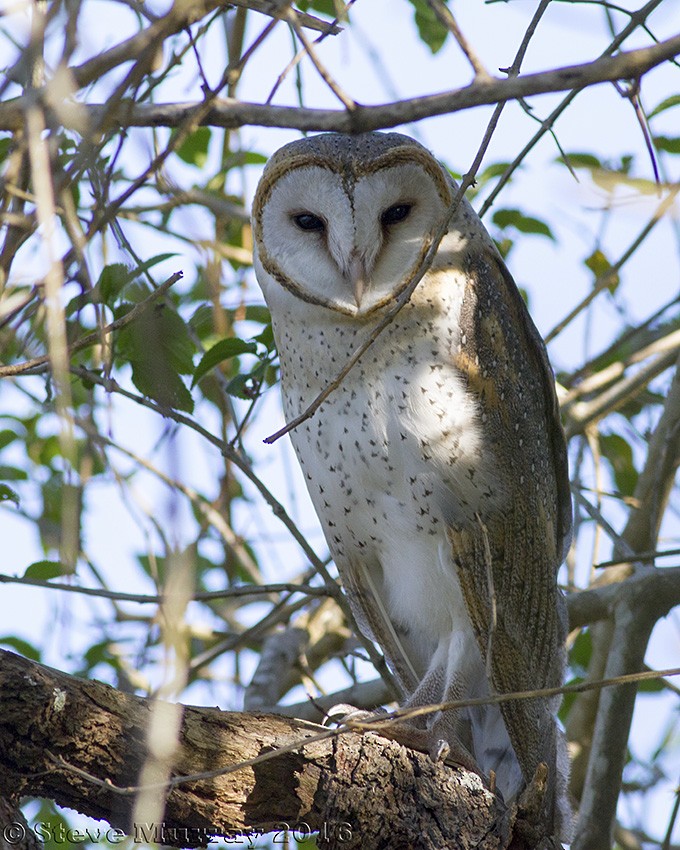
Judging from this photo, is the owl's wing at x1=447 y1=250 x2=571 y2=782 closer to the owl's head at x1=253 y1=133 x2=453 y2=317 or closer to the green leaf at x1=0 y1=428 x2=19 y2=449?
the owl's head at x1=253 y1=133 x2=453 y2=317

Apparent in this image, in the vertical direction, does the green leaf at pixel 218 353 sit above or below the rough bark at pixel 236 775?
above

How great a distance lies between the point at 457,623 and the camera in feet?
9.41

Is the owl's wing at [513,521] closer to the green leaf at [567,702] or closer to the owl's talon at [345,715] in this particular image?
the owl's talon at [345,715]

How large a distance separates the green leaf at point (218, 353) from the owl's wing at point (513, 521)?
58 centimetres

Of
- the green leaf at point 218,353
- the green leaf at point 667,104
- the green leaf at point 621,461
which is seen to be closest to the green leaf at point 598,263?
the green leaf at point 621,461

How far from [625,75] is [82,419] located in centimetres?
243

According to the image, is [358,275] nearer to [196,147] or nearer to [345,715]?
[345,715]

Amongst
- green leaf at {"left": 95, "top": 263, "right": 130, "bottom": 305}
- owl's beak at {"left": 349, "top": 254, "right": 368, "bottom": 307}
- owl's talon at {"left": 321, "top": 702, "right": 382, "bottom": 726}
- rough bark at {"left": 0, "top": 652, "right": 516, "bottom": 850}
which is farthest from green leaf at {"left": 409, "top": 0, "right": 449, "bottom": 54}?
rough bark at {"left": 0, "top": 652, "right": 516, "bottom": 850}

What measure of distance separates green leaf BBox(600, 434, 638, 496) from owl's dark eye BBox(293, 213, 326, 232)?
1804mm

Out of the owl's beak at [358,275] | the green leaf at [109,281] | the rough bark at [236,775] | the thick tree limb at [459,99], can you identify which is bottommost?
the rough bark at [236,775]

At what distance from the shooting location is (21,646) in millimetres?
3406

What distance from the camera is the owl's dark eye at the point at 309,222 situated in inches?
111

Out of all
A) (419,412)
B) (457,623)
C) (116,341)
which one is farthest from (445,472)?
(116,341)

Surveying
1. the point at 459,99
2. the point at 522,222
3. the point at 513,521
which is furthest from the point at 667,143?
the point at 459,99
